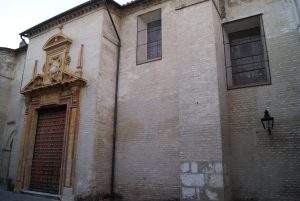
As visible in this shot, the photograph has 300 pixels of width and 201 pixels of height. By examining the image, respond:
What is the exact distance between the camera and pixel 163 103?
940cm

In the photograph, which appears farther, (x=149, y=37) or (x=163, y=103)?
(x=149, y=37)

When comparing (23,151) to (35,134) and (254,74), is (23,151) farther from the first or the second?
(254,74)

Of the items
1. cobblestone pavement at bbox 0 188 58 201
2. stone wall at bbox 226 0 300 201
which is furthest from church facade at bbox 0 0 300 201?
cobblestone pavement at bbox 0 188 58 201

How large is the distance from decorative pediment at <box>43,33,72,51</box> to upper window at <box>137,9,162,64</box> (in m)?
2.81

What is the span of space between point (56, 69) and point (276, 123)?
26.5 ft

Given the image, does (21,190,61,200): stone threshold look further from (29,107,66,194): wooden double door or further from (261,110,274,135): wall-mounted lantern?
(261,110,274,135): wall-mounted lantern

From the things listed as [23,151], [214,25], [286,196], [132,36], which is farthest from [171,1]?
[23,151]

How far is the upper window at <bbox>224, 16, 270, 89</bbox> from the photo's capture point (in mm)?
8633

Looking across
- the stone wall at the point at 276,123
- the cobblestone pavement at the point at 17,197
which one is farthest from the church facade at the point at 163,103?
the cobblestone pavement at the point at 17,197

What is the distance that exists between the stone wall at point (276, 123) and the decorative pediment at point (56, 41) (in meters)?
6.71

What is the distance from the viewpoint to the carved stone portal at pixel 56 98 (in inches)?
380

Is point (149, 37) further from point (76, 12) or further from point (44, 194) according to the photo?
point (44, 194)

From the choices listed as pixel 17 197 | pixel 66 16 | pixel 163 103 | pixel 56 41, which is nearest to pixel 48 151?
pixel 17 197

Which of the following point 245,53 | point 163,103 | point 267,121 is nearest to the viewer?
point 267,121
